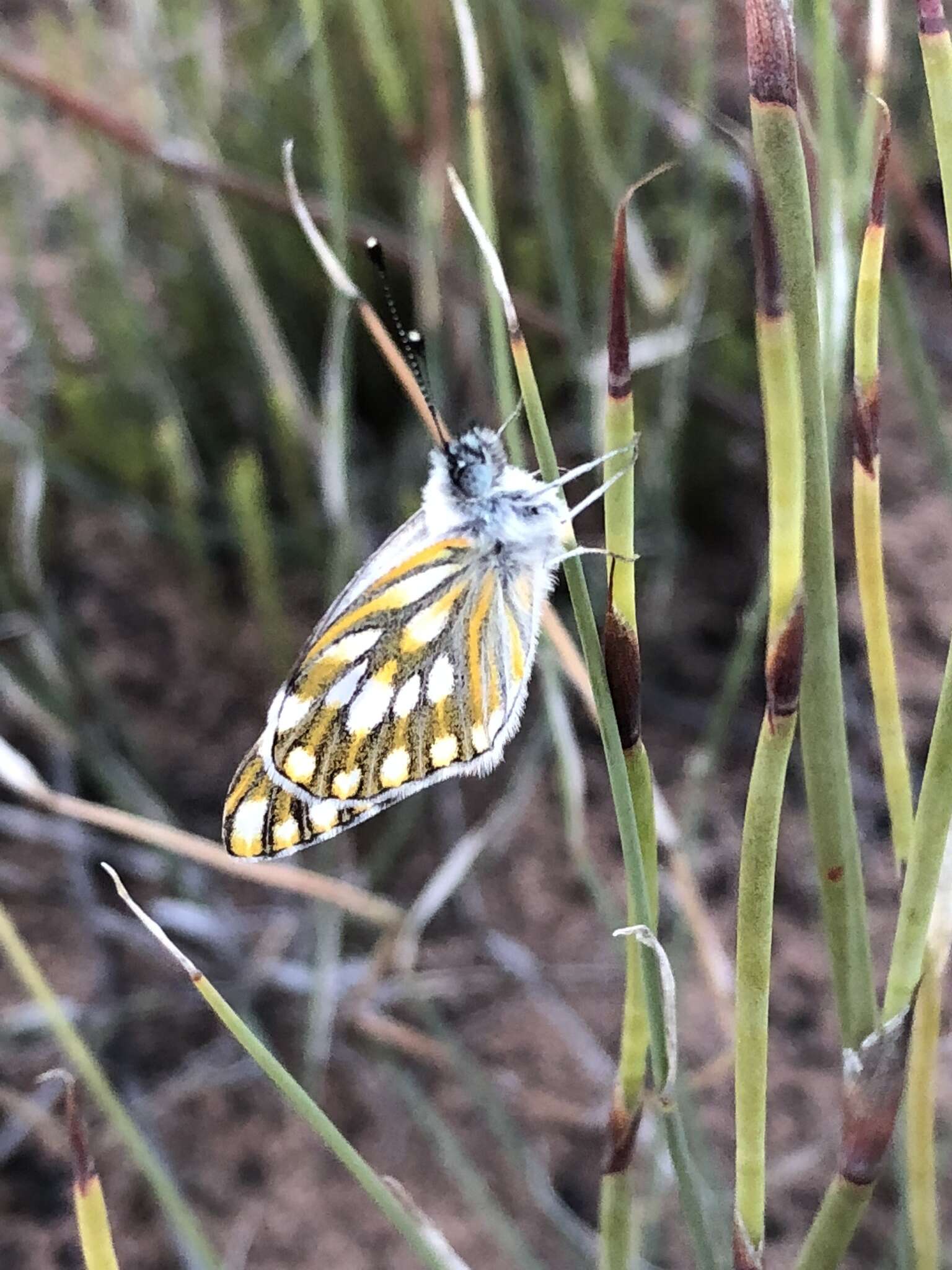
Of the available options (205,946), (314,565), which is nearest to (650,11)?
(314,565)

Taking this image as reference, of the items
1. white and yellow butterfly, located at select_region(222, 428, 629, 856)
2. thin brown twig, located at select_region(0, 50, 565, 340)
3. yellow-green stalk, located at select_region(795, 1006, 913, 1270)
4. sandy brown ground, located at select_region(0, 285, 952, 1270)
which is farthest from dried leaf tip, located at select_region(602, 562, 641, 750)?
thin brown twig, located at select_region(0, 50, 565, 340)

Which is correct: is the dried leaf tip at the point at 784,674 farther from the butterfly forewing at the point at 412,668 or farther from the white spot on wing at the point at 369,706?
the white spot on wing at the point at 369,706

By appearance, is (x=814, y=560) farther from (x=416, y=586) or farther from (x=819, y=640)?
(x=416, y=586)

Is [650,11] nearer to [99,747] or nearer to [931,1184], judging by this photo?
[99,747]

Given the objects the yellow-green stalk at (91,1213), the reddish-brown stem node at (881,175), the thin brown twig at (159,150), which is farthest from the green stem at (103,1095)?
the thin brown twig at (159,150)

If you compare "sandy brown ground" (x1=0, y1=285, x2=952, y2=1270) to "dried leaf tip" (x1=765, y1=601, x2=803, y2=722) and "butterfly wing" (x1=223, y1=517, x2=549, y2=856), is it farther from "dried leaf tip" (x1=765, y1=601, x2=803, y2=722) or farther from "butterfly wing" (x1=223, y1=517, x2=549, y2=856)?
"dried leaf tip" (x1=765, y1=601, x2=803, y2=722)

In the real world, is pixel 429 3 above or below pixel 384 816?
Result: above
